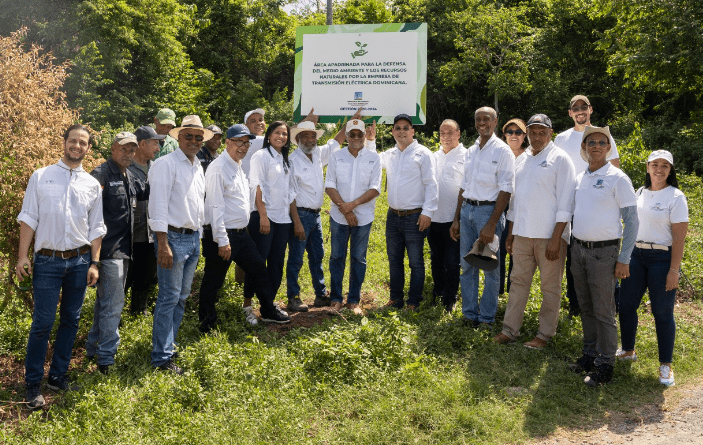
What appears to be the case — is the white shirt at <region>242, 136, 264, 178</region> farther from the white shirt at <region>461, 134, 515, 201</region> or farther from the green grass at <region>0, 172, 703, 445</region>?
the white shirt at <region>461, 134, 515, 201</region>

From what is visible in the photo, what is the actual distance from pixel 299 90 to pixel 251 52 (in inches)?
1036

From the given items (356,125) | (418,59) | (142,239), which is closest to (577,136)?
(418,59)

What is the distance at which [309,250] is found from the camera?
7.74 metres

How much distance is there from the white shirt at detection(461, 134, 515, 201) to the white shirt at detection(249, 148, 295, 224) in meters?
2.10

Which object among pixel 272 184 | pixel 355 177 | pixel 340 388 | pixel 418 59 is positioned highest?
pixel 418 59

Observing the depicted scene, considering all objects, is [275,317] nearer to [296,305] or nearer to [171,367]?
[296,305]

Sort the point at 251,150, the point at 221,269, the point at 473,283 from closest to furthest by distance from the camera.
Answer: the point at 221,269 → the point at 473,283 → the point at 251,150

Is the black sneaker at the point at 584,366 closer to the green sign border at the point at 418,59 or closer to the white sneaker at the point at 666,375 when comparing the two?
the white sneaker at the point at 666,375

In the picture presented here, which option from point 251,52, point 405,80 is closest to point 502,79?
point 251,52

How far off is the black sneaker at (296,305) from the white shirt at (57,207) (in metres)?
2.87

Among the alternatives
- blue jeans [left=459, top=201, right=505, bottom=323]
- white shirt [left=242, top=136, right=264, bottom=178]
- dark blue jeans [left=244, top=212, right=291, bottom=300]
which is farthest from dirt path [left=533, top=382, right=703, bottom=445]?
white shirt [left=242, top=136, right=264, bottom=178]

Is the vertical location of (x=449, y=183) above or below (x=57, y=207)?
above

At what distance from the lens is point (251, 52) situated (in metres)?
32.9

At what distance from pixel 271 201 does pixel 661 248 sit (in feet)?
13.4
